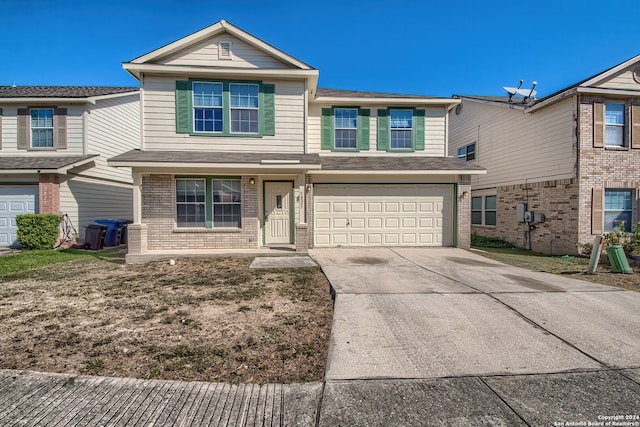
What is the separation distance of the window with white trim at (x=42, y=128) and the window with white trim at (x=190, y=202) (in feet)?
24.8

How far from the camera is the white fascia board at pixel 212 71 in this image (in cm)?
955

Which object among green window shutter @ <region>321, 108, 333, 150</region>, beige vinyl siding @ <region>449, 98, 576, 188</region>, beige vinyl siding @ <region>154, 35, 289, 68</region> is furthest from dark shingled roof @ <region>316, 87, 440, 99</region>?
beige vinyl siding @ <region>449, 98, 576, 188</region>

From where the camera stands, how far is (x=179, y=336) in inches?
156

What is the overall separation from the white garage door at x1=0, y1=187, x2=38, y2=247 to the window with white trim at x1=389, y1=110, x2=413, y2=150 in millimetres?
14118

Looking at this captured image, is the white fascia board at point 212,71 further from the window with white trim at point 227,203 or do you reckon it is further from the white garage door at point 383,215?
the white garage door at point 383,215

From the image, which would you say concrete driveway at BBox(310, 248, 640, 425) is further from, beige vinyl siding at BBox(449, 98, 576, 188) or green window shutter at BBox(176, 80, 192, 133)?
green window shutter at BBox(176, 80, 192, 133)

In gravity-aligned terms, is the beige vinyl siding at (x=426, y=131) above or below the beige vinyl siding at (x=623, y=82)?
below

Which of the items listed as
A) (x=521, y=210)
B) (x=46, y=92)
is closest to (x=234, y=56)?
(x=46, y=92)

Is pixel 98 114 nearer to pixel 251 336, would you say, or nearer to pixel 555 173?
pixel 251 336

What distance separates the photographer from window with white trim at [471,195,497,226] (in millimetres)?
14844

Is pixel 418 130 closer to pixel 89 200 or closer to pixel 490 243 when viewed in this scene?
pixel 490 243

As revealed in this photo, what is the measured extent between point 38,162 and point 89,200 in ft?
7.14

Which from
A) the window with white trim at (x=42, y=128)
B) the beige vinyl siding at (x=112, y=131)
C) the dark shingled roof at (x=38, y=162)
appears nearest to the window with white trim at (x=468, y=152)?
the beige vinyl siding at (x=112, y=131)

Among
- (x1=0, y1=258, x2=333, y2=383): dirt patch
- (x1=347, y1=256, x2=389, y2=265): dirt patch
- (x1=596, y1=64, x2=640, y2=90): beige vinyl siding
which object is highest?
(x1=596, y1=64, x2=640, y2=90): beige vinyl siding
